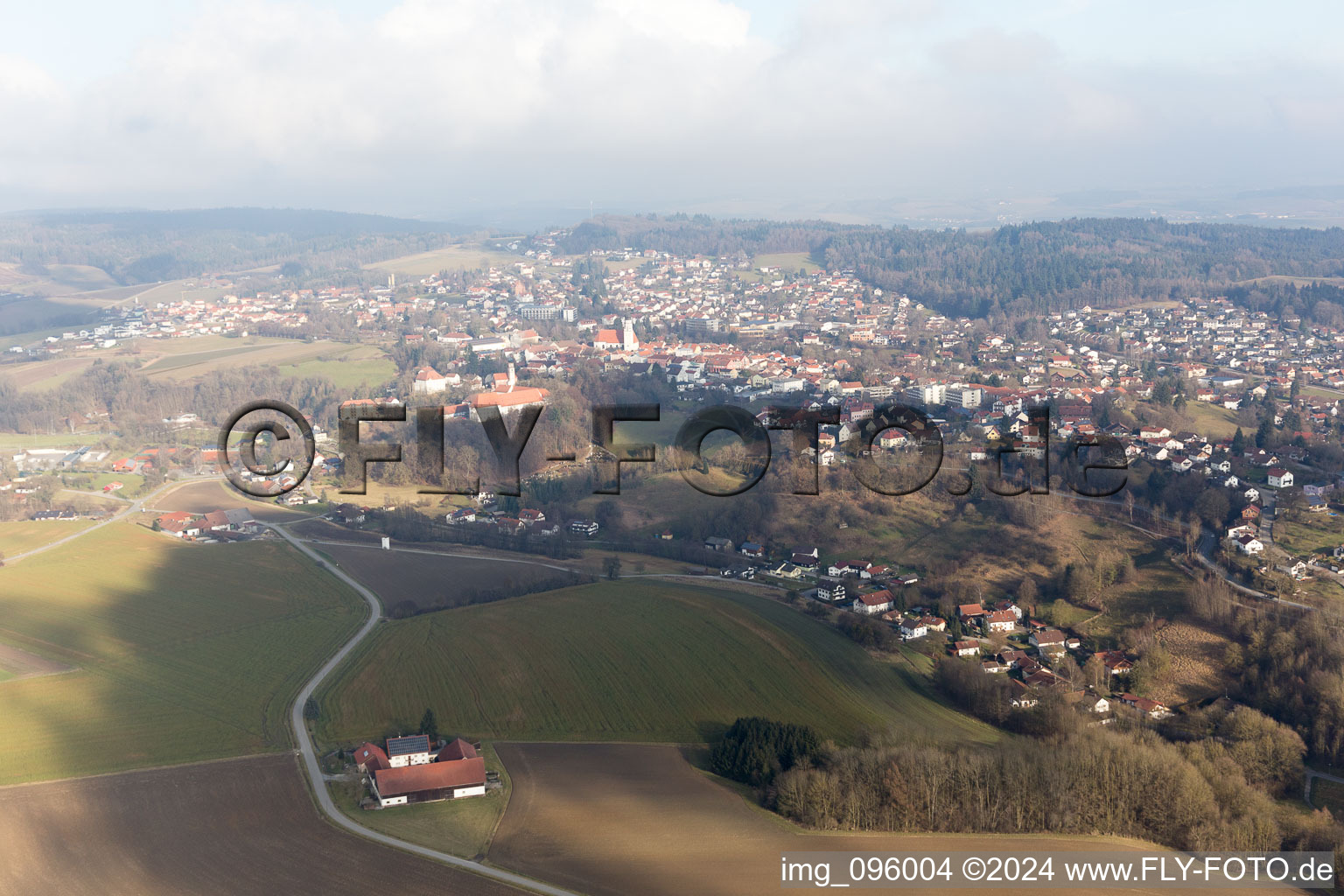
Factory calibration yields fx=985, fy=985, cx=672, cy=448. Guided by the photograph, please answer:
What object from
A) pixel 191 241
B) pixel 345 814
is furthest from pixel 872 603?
pixel 191 241

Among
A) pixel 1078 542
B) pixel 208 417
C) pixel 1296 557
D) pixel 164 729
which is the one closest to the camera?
pixel 164 729

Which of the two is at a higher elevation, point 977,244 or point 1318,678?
point 977,244

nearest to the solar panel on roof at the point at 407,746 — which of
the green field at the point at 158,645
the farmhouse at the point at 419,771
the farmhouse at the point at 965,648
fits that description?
the farmhouse at the point at 419,771

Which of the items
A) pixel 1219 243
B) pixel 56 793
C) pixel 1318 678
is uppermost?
pixel 1219 243

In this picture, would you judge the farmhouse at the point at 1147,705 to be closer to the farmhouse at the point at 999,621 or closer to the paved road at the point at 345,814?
the farmhouse at the point at 999,621

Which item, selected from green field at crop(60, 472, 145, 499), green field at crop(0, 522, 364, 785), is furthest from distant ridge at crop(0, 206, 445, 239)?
green field at crop(0, 522, 364, 785)

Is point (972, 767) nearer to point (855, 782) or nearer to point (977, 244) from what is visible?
point (855, 782)

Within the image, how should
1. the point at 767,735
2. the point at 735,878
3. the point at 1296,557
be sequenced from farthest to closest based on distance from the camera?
1. the point at 1296,557
2. the point at 767,735
3. the point at 735,878

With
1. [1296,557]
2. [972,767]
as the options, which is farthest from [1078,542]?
[972,767]
